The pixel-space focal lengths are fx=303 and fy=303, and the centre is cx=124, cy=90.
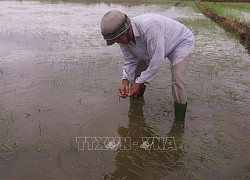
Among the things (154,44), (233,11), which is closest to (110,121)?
(154,44)

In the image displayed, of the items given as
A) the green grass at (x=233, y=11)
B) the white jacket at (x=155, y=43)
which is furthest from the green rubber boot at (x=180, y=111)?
the green grass at (x=233, y=11)

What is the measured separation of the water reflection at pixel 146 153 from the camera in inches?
106

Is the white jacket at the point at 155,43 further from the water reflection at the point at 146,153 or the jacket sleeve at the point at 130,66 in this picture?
the water reflection at the point at 146,153

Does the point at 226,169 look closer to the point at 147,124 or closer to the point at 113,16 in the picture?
the point at 147,124

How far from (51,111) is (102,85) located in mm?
1181

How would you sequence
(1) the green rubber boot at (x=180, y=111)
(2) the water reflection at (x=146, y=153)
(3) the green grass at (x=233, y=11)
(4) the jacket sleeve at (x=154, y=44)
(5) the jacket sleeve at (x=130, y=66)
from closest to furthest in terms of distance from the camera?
(2) the water reflection at (x=146, y=153)
(4) the jacket sleeve at (x=154, y=44)
(1) the green rubber boot at (x=180, y=111)
(5) the jacket sleeve at (x=130, y=66)
(3) the green grass at (x=233, y=11)

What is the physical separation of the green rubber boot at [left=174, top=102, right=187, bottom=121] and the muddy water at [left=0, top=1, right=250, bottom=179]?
90mm

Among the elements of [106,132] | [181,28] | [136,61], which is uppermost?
[181,28]

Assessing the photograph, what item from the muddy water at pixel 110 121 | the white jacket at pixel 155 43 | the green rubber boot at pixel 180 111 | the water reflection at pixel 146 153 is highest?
the white jacket at pixel 155 43

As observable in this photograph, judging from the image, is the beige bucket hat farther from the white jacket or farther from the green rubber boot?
the green rubber boot

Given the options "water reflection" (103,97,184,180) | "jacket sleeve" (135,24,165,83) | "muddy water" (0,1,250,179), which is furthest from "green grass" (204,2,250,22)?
"jacket sleeve" (135,24,165,83)

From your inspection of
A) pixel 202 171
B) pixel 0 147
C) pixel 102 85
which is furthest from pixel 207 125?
pixel 0 147

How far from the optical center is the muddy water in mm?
2748

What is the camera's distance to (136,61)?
143 inches
